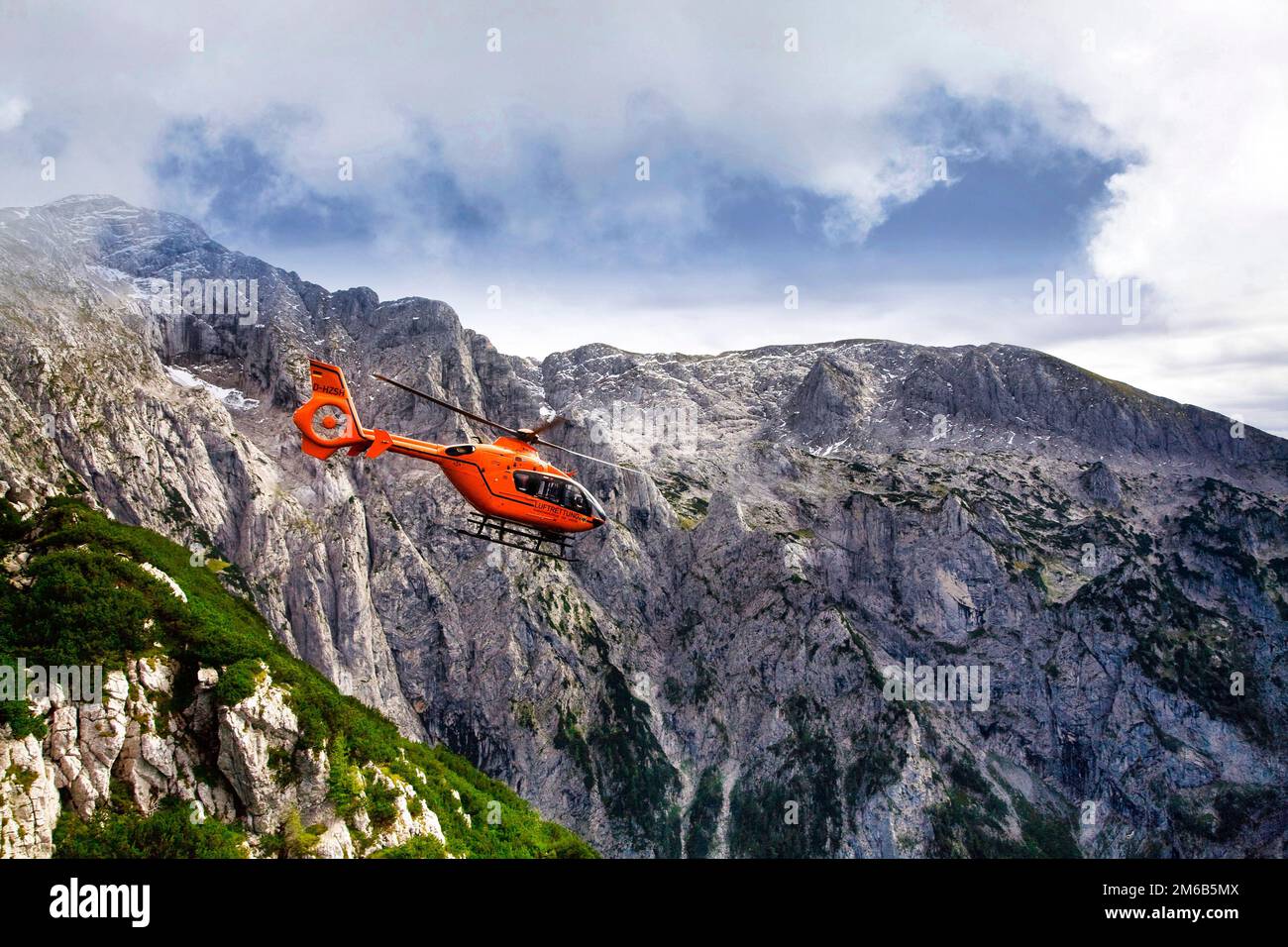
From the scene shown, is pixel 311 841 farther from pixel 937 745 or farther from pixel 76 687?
pixel 937 745

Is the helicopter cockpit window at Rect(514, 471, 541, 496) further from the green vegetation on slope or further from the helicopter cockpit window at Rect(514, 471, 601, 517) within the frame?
the green vegetation on slope

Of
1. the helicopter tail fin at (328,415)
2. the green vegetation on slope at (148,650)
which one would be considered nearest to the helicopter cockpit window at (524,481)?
Result: the helicopter tail fin at (328,415)

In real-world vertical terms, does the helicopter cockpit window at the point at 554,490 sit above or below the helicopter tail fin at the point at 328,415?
below

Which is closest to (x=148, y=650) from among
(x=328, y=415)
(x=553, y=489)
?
(x=328, y=415)

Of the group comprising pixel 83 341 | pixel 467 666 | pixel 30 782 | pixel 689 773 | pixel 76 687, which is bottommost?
pixel 689 773

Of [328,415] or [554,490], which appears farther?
[328,415]

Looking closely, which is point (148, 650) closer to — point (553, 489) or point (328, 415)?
point (328, 415)

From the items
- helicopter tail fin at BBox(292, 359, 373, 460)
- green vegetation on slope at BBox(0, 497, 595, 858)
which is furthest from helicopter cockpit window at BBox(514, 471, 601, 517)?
green vegetation on slope at BBox(0, 497, 595, 858)

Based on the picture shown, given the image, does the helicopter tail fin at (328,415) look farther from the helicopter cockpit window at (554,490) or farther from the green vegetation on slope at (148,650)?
the green vegetation on slope at (148,650)
